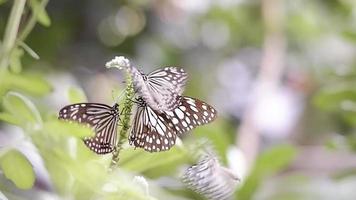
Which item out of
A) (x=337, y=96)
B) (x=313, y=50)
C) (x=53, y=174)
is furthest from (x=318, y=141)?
(x=53, y=174)

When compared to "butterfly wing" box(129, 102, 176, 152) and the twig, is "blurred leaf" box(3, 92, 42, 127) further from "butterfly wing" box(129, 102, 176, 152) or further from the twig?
the twig

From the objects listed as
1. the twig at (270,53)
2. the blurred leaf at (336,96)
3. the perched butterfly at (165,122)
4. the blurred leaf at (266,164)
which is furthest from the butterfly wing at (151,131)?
the twig at (270,53)

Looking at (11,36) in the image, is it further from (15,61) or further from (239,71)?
(239,71)

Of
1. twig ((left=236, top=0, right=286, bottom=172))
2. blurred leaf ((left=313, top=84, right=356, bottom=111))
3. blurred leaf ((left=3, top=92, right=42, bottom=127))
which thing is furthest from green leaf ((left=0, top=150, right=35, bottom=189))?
twig ((left=236, top=0, right=286, bottom=172))

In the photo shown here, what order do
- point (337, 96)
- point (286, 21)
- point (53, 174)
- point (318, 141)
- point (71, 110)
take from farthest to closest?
point (318, 141) → point (286, 21) → point (337, 96) → point (53, 174) → point (71, 110)

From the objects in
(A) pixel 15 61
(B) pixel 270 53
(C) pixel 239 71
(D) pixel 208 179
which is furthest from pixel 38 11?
→ (C) pixel 239 71

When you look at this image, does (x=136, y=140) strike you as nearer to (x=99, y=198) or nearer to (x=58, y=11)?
(x=99, y=198)
